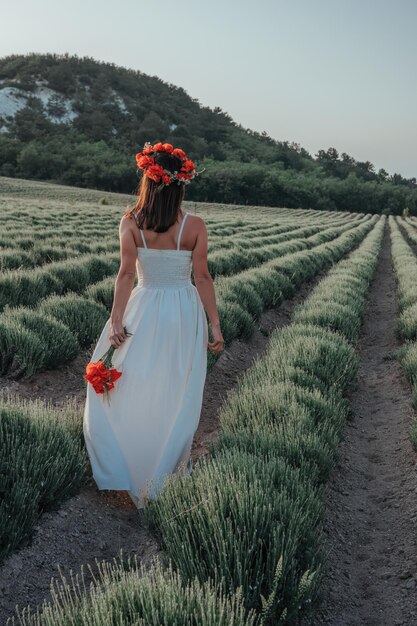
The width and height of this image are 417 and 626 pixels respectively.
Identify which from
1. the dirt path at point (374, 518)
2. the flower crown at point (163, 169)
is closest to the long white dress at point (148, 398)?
the flower crown at point (163, 169)

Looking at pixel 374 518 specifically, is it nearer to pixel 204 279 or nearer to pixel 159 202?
pixel 204 279

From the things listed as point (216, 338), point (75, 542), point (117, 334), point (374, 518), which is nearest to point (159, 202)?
point (117, 334)

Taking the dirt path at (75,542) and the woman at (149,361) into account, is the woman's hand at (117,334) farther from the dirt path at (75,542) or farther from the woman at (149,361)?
the dirt path at (75,542)

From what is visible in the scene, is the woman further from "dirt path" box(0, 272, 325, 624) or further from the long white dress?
"dirt path" box(0, 272, 325, 624)

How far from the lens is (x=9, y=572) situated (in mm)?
2695

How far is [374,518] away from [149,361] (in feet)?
→ 6.19

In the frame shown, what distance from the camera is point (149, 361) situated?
141 inches

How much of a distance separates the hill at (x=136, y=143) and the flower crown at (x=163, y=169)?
7374 cm

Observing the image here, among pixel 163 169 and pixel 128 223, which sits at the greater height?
pixel 163 169

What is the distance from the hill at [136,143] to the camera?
76688 millimetres

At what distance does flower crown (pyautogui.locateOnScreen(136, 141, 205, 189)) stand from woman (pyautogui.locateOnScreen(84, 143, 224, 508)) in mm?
22

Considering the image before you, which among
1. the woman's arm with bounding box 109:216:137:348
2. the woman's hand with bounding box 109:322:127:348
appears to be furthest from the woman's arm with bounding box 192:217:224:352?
the woman's hand with bounding box 109:322:127:348

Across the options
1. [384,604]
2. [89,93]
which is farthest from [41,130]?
[384,604]

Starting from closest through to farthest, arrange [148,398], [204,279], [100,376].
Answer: [100,376], [148,398], [204,279]
